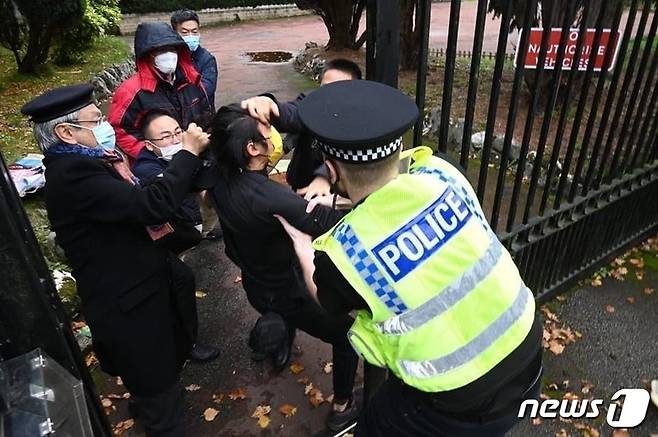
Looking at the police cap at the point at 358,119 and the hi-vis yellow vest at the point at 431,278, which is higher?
the police cap at the point at 358,119

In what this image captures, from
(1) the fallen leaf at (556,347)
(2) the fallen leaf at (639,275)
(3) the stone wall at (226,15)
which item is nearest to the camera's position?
(1) the fallen leaf at (556,347)

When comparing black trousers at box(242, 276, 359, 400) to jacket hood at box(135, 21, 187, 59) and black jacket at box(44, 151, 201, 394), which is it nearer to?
black jacket at box(44, 151, 201, 394)

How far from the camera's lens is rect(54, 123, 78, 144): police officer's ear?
2189 mm

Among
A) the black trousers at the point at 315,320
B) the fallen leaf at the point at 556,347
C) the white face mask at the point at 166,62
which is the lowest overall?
the fallen leaf at the point at 556,347

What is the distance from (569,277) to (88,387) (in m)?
3.79

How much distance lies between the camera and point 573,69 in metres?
3.11

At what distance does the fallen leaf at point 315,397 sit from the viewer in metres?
3.27

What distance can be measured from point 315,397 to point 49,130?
2262 mm

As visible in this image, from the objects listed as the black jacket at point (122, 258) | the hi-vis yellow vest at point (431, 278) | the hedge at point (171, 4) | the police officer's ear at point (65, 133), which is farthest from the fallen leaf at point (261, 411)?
the hedge at point (171, 4)

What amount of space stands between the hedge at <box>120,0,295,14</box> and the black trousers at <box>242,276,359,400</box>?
24241 millimetres

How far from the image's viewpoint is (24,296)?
1526 millimetres

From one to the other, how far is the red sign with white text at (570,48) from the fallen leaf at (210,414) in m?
2.88

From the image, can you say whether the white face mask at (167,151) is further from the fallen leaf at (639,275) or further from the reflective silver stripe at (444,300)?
the fallen leaf at (639,275)

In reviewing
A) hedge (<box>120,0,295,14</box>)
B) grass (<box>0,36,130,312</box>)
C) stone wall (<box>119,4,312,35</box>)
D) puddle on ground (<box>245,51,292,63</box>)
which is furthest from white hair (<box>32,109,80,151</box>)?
hedge (<box>120,0,295,14</box>)
